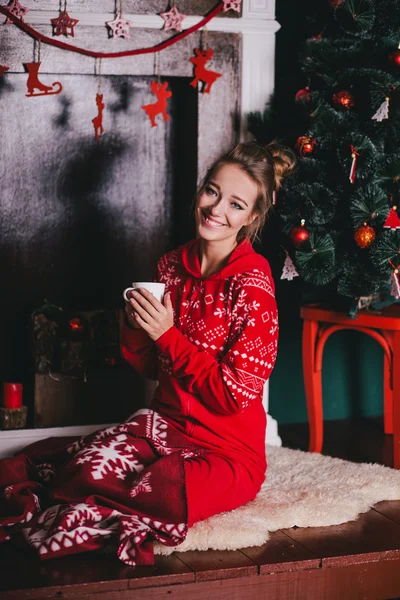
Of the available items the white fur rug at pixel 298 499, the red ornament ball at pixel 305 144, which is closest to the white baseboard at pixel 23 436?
the white fur rug at pixel 298 499

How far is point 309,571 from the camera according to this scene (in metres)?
1.91

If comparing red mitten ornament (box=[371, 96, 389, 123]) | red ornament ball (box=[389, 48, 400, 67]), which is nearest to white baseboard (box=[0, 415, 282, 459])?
red mitten ornament (box=[371, 96, 389, 123])

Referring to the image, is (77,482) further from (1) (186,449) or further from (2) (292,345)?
(2) (292,345)

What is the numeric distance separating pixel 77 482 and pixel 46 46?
1.54 metres

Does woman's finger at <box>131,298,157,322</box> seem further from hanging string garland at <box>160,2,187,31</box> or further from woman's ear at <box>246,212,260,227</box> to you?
hanging string garland at <box>160,2,187,31</box>

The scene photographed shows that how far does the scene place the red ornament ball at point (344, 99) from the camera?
2.52 m

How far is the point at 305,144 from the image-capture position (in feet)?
8.44

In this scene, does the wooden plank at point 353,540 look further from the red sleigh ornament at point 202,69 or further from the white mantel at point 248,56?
the red sleigh ornament at point 202,69

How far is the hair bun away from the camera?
7.92 ft

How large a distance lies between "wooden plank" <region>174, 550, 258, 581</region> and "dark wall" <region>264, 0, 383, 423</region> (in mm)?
1225

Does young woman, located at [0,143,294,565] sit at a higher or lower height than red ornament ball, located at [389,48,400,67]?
lower

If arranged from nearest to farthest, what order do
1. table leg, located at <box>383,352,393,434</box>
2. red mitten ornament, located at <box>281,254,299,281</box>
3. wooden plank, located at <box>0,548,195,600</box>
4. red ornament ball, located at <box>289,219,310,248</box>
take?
wooden plank, located at <box>0,548,195,600</box>
red ornament ball, located at <box>289,219,310,248</box>
red mitten ornament, located at <box>281,254,299,281</box>
table leg, located at <box>383,352,393,434</box>

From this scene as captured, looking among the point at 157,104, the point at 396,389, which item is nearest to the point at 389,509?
the point at 396,389

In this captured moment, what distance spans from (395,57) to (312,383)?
1.16 m
